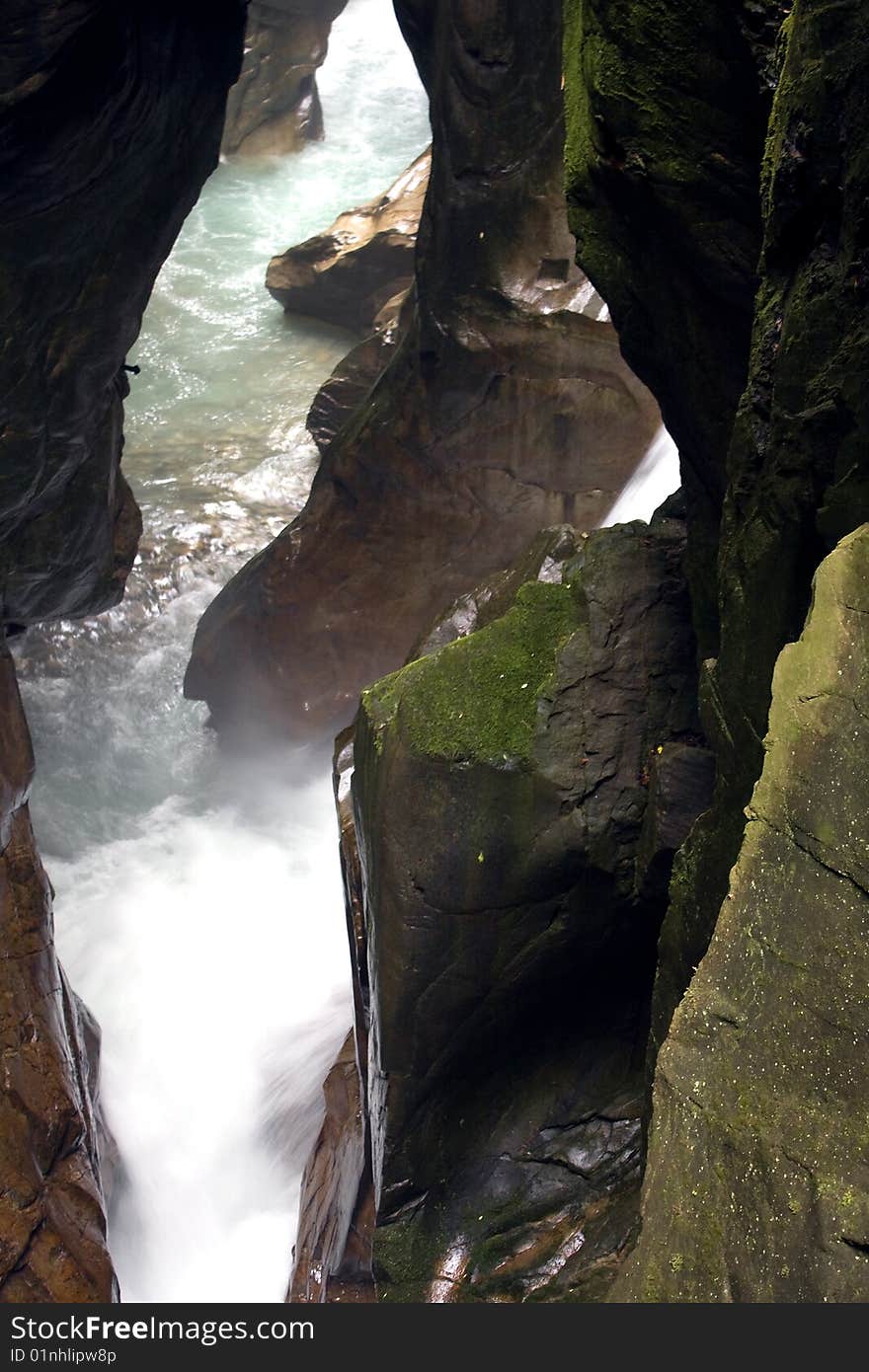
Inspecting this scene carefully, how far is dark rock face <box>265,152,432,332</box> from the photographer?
14.9 meters

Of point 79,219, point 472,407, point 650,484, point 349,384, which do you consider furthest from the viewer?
point 349,384

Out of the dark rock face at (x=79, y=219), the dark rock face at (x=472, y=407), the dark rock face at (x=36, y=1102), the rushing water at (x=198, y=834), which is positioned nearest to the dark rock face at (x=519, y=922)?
the dark rock face at (x=36, y=1102)

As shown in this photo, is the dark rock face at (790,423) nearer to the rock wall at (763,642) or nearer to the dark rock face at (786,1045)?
the rock wall at (763,642)

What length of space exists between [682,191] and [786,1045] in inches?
102

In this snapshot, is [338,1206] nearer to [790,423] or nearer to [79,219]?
[790,423]

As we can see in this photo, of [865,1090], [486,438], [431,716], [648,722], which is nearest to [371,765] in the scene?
[431,716]

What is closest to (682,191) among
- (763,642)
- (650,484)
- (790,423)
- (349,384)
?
(790,423)

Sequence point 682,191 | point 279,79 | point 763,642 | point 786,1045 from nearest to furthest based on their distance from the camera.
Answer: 1. point 786,1045
2. point 763,642
3. point 682,191
4. point 279,79

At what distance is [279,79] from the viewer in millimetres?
19062

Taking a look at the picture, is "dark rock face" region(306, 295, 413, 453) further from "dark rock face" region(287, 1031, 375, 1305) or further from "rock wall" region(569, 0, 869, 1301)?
"rock wall" region(569, 0, 869, 1301)

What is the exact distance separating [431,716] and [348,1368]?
2.41 metres

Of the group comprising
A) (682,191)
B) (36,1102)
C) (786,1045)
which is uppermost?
(682,191)

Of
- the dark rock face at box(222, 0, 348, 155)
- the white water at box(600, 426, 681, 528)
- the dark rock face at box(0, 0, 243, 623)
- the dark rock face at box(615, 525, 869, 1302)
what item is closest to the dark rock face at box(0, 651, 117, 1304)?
the dark rock face at box(0, 0, 243, 623)

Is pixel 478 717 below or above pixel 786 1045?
below
